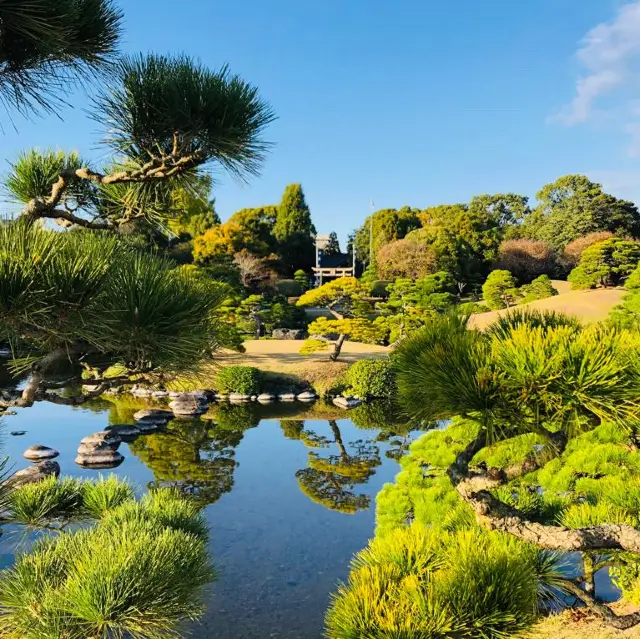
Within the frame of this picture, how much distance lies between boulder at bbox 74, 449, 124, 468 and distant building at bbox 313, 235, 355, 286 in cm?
2233

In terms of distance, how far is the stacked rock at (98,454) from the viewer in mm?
7824

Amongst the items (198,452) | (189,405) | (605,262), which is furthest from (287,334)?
(605,262)

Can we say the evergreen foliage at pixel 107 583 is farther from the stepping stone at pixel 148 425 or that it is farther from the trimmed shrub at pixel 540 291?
the trimmed shrub at pixel 540 291

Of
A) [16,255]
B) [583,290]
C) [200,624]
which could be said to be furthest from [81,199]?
[583,290]

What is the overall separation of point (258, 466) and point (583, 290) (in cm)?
1865

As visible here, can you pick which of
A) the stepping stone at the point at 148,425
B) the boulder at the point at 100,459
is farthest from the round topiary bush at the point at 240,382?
the boulder at the point at 100,459

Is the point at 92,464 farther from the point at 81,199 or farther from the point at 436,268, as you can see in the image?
the point at 436,268

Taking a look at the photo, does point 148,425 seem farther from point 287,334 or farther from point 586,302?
point 586,302

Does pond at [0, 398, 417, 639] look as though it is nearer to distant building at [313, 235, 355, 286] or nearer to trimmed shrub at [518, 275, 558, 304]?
trimmed shrub at [518, 275, 558, 304]

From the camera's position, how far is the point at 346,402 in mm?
12133

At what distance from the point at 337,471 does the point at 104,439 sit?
3.95 meters

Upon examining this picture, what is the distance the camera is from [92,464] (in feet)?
25.6

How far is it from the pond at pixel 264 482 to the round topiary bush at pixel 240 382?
742 millimetres

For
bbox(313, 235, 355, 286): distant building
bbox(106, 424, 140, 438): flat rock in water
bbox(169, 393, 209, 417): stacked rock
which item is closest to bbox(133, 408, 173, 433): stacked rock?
bbox(106, 424, 140, 438): flat rock in water
